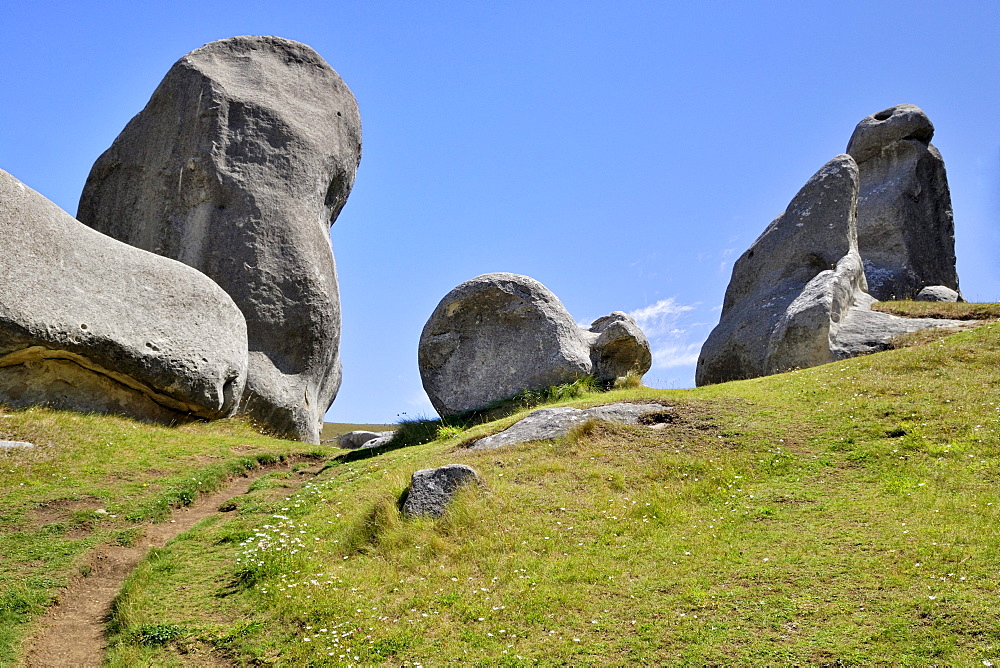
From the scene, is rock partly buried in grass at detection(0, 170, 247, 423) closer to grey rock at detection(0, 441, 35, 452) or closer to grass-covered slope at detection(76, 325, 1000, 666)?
grey rock at detection(0, 441, 35, 452)

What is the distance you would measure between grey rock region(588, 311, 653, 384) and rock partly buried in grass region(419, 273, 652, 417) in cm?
→ 3

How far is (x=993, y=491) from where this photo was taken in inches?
478

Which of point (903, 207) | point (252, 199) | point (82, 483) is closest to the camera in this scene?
point (82, 483)

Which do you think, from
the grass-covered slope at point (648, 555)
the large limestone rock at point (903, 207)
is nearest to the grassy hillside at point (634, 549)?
the grass-covered slope at point (648, 555)

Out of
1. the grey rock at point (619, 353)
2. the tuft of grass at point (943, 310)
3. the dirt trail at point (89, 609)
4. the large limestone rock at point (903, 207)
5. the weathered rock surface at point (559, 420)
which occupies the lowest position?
the dirt trail at point (89, 609)

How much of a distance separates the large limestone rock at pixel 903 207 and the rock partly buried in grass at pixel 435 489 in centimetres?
2359

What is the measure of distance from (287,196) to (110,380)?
8.57 metres

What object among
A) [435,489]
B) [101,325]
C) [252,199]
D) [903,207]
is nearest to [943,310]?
[903,207]

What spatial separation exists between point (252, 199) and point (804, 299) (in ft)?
52.9

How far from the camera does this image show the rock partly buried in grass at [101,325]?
63.2ft

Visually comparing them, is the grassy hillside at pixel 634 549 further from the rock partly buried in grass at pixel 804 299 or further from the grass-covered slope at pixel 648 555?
the rock partly buried in grass at pixel 804 299

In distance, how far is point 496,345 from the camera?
23.7 metres

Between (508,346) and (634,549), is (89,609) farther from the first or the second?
(508,346)

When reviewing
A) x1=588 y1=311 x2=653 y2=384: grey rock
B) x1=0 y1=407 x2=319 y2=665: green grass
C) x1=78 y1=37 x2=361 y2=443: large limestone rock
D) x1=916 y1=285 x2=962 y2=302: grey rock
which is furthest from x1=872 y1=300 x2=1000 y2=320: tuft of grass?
x1=78 y1=37 x2=361 y2=443: large limestone rock
